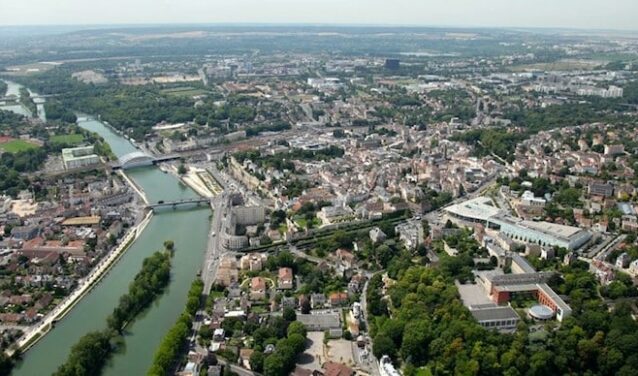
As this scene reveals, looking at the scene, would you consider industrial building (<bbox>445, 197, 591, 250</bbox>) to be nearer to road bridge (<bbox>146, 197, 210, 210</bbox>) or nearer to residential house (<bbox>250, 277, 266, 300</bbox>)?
residential house (<bbox>250, 277, 266, 300</bbox>)

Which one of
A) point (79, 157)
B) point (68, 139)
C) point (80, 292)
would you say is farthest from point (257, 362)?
point (68, 139)

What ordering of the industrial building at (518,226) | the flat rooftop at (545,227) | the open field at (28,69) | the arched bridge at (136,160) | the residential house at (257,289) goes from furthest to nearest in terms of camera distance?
the open field at (28,69), the arched bridge at (136,160), the flat rooftop at (545,227), the industrial building at (518,226), the residential house at (257,289)

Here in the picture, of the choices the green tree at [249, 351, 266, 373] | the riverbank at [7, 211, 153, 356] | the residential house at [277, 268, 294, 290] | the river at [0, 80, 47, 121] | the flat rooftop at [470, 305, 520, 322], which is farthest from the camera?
the river at [0, 80, 47, 121]

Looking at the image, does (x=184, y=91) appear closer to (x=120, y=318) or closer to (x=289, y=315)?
(x=120, y=318)

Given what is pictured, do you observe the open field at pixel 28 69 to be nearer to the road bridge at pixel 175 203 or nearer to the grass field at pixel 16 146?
the grass field at pixel 16 146

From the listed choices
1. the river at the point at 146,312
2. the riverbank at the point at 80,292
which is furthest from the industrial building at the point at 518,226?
the riverbank at the point at 80,292

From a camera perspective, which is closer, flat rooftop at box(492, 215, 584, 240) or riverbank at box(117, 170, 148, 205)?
flat rooftop at box(492, 215, 584, 240)

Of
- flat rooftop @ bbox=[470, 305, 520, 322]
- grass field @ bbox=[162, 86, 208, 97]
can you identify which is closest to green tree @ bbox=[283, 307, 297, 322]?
flat rooftop @ bbox=[470, 305, 520, 322]
